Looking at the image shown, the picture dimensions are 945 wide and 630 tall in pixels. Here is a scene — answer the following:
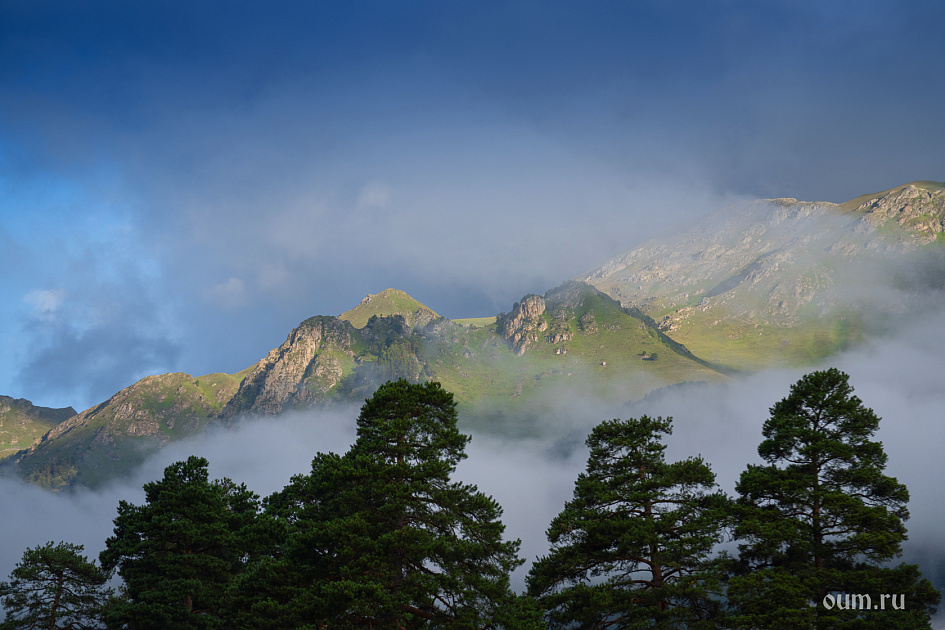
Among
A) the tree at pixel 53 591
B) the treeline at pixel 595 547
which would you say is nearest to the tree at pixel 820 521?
the treeline at pixel 595 547

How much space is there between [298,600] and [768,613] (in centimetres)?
2380

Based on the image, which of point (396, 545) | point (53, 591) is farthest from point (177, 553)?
point (396, 545)

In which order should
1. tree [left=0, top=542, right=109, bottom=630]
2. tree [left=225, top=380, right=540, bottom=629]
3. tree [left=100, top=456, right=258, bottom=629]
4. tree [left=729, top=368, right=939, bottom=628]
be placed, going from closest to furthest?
tree [left=225, top=380, right=540, bottom=629] → tree [left=729, top=368, right=939, bottom=628] → tree [left=100, top=456, right=258, bottom=629] → tree [left=0, top=542, right=109, bottom=630]

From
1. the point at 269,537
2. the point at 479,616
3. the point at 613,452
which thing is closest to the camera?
the point at 479,616

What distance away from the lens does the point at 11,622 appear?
125 feet

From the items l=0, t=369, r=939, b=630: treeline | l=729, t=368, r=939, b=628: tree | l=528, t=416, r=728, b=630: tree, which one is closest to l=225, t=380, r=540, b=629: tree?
l=0, t=369, r=939, b=630: treeline

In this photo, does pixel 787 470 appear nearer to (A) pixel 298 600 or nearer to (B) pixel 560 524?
(B) pixel 560 524

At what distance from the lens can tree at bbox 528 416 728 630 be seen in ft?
101

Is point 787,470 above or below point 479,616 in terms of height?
above

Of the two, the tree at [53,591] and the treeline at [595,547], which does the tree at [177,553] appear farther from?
the tree at [53,591]

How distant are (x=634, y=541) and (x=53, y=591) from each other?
41.3 m

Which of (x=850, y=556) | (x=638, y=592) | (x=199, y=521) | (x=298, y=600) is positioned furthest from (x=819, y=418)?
(x=199, y=521)

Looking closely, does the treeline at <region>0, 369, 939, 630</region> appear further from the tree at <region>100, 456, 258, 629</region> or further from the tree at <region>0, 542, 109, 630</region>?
the tree at <region>100, 456, 258, 629</region>

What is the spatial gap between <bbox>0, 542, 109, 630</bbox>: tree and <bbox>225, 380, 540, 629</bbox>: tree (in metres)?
17.0
